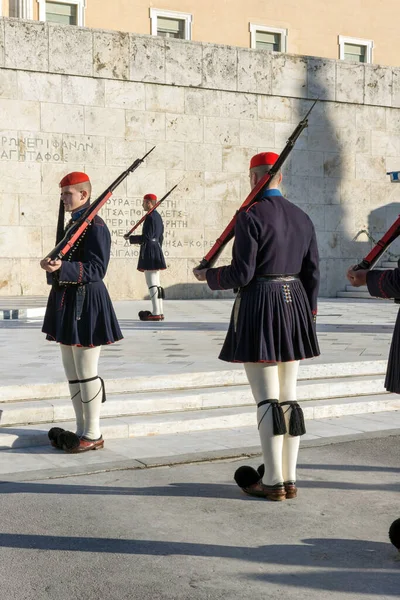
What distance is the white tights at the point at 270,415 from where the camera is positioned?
504cm

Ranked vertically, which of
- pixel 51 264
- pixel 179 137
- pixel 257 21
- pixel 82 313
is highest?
pixel 257 21

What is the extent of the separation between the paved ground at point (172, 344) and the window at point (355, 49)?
16.6 meters

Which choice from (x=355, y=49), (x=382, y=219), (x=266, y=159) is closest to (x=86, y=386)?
(x=266, y=159)

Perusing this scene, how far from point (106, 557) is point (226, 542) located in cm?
59

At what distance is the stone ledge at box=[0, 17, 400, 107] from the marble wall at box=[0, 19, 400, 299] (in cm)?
Answer: 2

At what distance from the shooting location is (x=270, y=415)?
5.00 metres

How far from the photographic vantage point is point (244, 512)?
16.1 feet

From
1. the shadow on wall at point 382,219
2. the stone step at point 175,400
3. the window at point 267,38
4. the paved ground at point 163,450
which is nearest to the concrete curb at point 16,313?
the stone step at point 175,400

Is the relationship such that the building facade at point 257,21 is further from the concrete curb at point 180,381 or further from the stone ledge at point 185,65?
the concrete curb at point 180,381

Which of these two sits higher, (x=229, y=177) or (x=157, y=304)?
(x=229, y=177)

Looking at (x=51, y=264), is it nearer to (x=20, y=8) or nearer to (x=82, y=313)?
(x=82, y=313)

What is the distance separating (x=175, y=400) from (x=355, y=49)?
84.2 feet

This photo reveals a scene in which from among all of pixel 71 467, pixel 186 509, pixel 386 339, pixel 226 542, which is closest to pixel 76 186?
pixel 71 467

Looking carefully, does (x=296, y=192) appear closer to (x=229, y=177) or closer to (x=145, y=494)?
(x=229, y=177)
